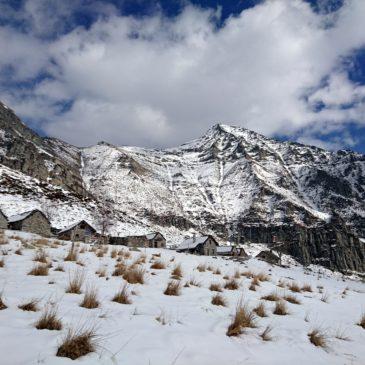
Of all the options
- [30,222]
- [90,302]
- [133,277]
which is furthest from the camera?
[30,222]

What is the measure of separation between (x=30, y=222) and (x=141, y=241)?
94.7 ft

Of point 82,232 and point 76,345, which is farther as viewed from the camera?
point 82,232

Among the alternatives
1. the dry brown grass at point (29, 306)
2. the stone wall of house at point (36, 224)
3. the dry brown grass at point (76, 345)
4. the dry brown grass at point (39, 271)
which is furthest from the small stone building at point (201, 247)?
the dry brown grass at point (76, 345)

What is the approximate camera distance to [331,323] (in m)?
7.19

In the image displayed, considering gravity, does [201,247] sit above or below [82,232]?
below

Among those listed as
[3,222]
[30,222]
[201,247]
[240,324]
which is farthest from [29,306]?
[201,247]

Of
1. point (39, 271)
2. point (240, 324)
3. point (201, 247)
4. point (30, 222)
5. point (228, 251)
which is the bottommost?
point (240, 324)

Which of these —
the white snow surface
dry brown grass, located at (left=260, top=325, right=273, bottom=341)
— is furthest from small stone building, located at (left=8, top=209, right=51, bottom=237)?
dry brown grass, located at (left=260, top=325, right=273, bottom=341)

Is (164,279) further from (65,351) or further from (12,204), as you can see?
(12,204)

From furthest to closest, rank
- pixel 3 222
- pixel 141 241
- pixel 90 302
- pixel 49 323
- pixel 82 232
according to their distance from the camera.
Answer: pixel 141 241 → pixel 82 232 → pixel 3 222 → pixel 90 302 → pixel 49 323

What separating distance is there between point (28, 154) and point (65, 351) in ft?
551

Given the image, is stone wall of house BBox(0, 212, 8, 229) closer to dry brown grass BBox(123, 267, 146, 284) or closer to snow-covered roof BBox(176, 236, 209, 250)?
snow-covered roof BBox(176, 236, 209, 250)

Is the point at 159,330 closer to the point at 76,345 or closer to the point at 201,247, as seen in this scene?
the point at 76,345

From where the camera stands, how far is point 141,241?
7912 cm
